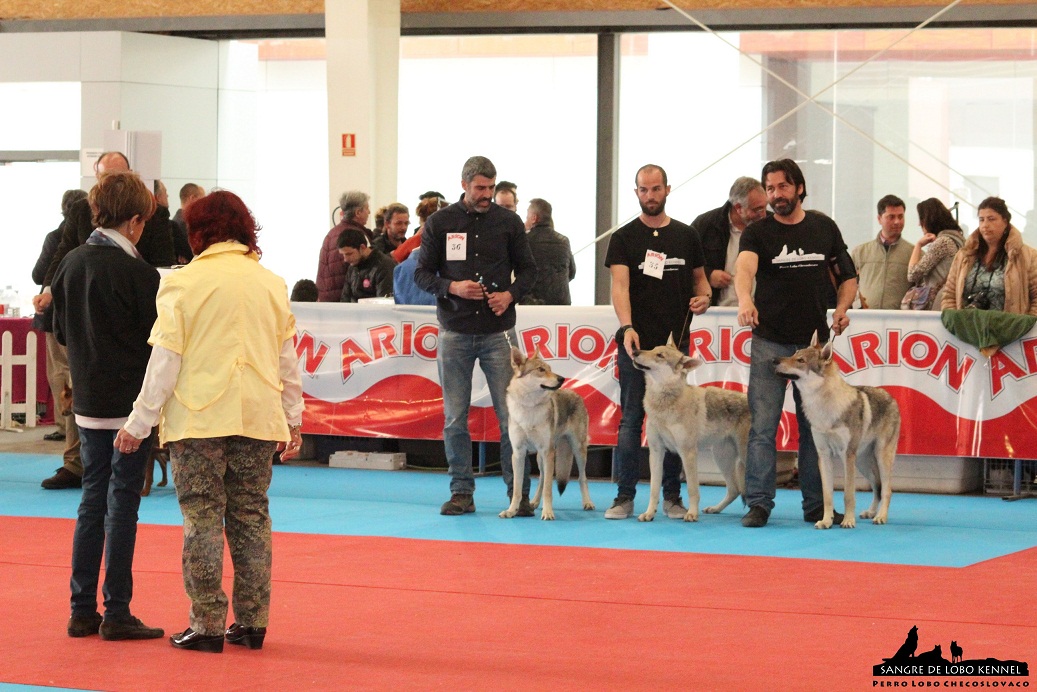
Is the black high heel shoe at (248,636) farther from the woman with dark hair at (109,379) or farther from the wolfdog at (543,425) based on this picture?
the wolfdog at (543,425)

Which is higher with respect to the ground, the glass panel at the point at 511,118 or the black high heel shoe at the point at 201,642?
the glass panel at the point at 511,118

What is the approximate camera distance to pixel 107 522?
Result: 13.5ft

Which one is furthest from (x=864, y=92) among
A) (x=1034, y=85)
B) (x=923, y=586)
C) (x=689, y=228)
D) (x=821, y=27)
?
(x=923, y=586)

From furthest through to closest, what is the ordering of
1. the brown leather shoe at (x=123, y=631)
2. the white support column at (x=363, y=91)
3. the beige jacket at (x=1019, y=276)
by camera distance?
the white support column at (x=363, y=91)
the beige jacket at (x=1019, y=276)
the brown leather shoe at (x=123, y=631)

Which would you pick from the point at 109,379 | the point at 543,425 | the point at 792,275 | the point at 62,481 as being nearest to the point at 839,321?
the point at 792,275

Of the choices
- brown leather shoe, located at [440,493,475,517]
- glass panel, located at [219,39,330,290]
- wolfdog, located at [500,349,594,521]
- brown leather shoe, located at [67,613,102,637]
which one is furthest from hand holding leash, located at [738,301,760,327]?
glass panel, located at [219,39,330,290]

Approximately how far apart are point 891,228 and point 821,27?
441 cm

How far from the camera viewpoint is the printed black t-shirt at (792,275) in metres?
6.48

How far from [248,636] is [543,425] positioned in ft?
9.35

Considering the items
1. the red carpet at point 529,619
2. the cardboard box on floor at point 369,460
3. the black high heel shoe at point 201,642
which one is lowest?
the cardboard box on floor at point 369,460

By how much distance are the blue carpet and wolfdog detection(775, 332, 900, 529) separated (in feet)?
0.76

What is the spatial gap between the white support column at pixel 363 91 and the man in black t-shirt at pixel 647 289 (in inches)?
238

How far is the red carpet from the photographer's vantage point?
3.72 metres

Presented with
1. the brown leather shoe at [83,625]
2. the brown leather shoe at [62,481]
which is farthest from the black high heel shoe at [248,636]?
the brown leather shoe at [62,481]
